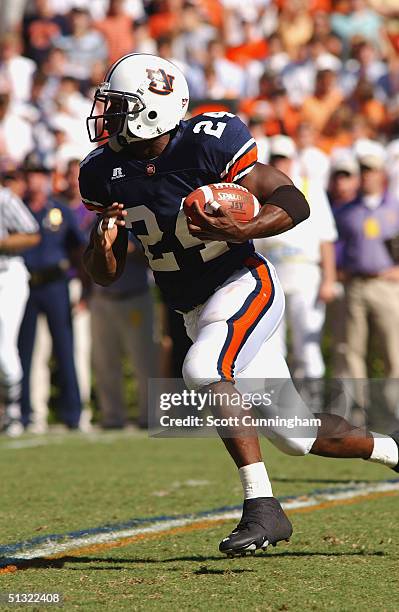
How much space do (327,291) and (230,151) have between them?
4286mm

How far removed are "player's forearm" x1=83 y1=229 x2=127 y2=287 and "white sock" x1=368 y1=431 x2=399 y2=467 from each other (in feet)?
3.54

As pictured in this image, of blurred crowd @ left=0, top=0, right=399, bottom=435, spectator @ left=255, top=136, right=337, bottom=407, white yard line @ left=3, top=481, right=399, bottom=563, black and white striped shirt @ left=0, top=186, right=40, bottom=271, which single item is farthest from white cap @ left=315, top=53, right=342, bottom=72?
white yard line @ left=3, top=481, right=399, bottom=563

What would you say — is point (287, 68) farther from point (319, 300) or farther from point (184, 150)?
point (184, 150)

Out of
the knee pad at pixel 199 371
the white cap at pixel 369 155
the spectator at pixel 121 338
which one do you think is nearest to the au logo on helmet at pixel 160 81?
the knee pad at pixel 199 371

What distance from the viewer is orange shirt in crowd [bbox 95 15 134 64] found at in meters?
12.3

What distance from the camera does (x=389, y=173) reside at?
9.75 meters

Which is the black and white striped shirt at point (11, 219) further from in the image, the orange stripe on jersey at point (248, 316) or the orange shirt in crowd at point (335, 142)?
the orange stripe on jersey at point (248, 316)

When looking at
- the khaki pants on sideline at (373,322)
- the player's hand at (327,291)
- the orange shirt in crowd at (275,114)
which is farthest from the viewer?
the orange shirt in crowd at (275,114)

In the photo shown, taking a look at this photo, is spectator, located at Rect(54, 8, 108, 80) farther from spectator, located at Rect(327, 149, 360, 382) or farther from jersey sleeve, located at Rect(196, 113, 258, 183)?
jersey sleeve, located at Rect(196, 113, 258, 183)

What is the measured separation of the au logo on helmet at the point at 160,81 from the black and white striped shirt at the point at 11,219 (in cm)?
425

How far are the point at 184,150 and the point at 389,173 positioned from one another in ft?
18.9

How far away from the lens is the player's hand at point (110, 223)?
4109 millimetres

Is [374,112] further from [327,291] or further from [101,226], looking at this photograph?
[101,226]

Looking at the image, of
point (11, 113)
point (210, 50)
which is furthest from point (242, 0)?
point (11, 113)
